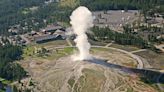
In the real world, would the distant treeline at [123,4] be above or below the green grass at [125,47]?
above

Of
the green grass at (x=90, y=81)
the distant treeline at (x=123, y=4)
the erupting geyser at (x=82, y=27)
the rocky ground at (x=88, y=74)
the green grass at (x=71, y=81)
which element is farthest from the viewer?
the distant treeline at (x=123, y=4)

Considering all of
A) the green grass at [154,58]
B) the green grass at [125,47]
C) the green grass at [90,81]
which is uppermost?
the green grass at [125,47]

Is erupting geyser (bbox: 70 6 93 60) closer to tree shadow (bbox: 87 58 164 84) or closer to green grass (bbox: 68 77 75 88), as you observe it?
tree shadow (bbox: 87 58 164 84)

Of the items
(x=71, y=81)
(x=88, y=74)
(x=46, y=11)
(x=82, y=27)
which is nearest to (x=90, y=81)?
(x=88, y=74)

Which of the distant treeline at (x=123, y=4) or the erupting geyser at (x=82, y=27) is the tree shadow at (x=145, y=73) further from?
the distant treeline at (x=123, y=4)

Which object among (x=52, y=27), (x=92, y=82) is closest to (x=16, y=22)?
(x=52, y=27)

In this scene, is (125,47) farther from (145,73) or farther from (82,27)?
(145,73)

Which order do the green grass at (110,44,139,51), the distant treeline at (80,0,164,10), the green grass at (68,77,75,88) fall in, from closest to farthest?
the green grass at (68,77,75,88)
the green grass at (110,44,139,51)
the distant treeline at (80,0,164,10)

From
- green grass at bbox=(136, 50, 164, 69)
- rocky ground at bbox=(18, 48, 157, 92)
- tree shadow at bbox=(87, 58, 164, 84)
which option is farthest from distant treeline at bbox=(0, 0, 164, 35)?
tree shadow at bbox=(87, 58, 164, 84)

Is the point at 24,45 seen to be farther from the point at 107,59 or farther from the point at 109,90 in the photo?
the point at 109,90

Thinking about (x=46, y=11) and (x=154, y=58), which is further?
(x=46, y=11)

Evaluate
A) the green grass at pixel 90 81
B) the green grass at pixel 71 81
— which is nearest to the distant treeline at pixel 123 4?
the green grass at pixel 90 81
